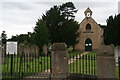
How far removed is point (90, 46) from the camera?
50344mm

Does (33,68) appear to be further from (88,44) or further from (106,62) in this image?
(88,44)

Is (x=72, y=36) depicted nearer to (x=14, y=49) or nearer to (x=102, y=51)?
(x=14, y=49)

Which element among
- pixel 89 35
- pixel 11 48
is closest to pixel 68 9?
pixel 89 35

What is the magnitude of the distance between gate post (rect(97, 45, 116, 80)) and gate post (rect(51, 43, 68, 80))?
1655mm

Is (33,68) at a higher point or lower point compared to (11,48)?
lower

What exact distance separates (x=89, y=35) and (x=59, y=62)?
41452 mm

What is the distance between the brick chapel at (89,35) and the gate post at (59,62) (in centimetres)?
4036

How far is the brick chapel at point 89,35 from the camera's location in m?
49.3

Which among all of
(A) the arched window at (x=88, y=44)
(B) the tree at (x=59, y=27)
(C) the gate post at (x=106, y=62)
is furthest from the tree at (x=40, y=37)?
(C) the gate post at (x=106, y=62)

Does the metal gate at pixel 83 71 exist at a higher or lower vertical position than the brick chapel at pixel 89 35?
lower

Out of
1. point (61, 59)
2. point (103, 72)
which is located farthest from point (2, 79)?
point (103, 72)

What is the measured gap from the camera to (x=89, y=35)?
163ft

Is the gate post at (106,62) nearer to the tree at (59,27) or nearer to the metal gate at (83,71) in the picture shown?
the metal gate at (83,71)

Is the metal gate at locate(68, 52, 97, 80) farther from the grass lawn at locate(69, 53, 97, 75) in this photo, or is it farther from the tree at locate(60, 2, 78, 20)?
the tree at locate(60, 2, 78, 20)
